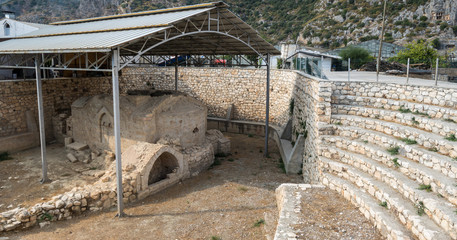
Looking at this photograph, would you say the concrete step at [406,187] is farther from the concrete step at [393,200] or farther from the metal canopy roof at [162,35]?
the metal canopy roof at [162,35]

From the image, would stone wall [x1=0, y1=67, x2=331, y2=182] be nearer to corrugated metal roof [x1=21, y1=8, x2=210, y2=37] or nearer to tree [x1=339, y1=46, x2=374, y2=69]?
corrugated metal roof [x1=21, y1=8, x2=210, y2=37]

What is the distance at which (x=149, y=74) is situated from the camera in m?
28.8

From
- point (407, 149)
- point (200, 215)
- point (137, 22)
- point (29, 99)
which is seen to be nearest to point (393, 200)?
point (407, 149)

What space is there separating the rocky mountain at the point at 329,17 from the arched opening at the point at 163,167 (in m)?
42.0

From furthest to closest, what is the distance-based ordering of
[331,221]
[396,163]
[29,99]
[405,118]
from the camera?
[29,99] → [405,118] → [396,163] → [331,221]

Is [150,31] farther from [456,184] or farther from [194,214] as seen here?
[456,184]

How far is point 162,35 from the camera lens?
13289 millimetres

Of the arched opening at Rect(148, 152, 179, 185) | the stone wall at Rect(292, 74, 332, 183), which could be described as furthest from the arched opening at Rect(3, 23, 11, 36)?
the stone wall at Rect(292, 74, 332, 183)

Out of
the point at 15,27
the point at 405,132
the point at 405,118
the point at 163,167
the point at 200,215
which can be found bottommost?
the point at 200,215

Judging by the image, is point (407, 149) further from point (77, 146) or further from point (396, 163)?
point (77, 146)

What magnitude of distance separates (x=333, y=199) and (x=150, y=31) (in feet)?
26.4

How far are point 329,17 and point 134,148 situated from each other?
50892mm

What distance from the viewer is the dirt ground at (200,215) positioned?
9656 millimetres

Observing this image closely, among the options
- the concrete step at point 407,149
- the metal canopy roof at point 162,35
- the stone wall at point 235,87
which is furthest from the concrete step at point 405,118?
the stone wall at point 235,87
